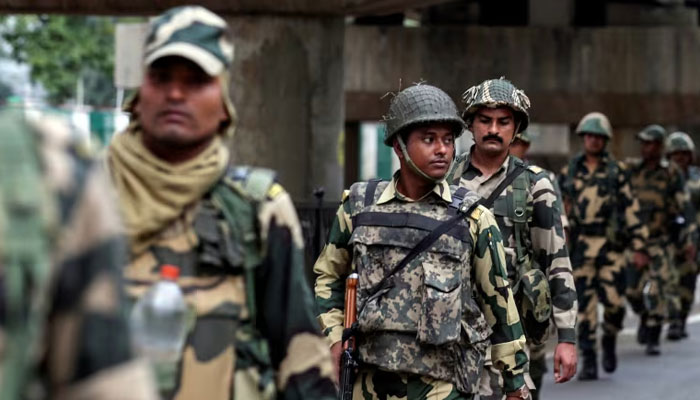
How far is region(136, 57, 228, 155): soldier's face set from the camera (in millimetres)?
3723

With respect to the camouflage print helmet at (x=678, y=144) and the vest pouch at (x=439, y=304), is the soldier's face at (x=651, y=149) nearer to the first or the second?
the camouflage print helmet at (x=678, y=144)

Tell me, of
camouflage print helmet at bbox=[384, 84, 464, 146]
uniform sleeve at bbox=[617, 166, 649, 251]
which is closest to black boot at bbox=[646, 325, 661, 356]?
uniform sleeve at bbox=[617, 166, 649, 251]

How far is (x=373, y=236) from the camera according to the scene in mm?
5984

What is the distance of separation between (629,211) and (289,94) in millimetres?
3205

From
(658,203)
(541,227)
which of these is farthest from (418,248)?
(658,203)

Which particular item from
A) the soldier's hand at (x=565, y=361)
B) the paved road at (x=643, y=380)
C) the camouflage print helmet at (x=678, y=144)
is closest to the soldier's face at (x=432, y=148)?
the soldier's hand at (x=565, y=361)

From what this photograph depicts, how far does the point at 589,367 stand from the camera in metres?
13.3

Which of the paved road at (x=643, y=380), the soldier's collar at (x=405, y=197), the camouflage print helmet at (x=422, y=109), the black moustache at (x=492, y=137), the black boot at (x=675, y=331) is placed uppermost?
the camouflage print helmet at (x=422, y=109)

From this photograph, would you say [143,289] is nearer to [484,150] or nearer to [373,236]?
[373,236]

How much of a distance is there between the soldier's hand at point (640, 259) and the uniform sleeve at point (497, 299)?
9044 millimetres

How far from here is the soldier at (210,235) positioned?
12.1ft

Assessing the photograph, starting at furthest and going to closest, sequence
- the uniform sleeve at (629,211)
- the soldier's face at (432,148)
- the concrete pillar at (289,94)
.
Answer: the concrete pillar at (289,94) → the uniform sleeve at (629,211) → the soldier's face at (432,148)

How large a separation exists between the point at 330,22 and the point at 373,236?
8752 mm

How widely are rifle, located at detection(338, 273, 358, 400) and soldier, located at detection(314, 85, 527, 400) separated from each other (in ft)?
0.09
